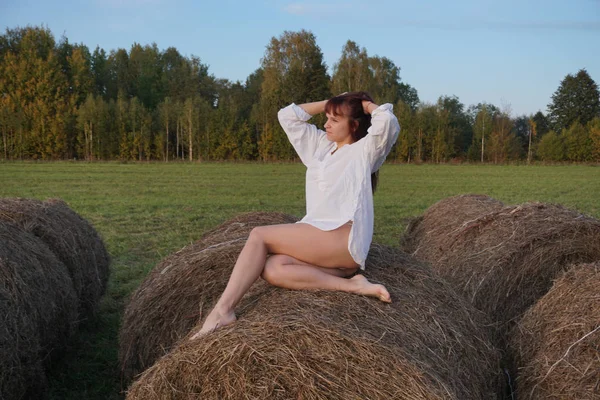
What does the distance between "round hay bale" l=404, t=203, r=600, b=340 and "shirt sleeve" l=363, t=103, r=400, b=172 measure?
2402 mm

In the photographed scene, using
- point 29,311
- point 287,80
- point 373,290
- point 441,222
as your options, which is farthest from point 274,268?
point 287,80

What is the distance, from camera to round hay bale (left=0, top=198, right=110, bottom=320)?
20.5 ft

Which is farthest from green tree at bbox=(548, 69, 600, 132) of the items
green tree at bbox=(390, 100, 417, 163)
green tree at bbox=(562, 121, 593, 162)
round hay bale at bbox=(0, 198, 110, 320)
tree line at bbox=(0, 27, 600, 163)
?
round hay bale at bbox=(0, 198, 110, 320)

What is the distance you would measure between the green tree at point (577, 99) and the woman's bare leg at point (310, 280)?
8666 cm

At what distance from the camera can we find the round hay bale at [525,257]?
584 centimetres


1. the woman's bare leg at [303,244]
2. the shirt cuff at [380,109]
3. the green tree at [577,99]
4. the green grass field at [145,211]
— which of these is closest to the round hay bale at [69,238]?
the green grass field at [145,211]

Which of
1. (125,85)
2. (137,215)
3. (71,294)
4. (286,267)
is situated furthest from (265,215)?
(125,85)

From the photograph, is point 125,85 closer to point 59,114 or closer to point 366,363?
point 59,114

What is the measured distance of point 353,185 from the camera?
4.11 metres

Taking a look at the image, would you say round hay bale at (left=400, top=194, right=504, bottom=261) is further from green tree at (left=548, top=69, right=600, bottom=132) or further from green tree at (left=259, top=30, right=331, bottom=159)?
green tree at (left=548, top=69, right=600, bottom=132)

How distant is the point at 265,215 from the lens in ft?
21.5

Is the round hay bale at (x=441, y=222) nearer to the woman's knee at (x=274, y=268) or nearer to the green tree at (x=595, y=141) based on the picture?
the woman's knee at (x=274, y=268)

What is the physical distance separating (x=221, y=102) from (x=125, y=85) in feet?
75.0

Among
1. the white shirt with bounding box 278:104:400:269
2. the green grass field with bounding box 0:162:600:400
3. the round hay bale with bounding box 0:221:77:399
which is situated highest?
the white shirt with bounding box 278:104:400:269
